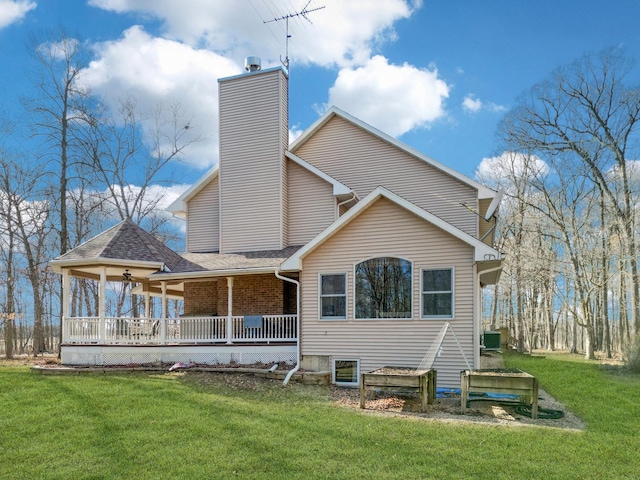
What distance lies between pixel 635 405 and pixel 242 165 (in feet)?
41.6

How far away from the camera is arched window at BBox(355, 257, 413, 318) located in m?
11.5

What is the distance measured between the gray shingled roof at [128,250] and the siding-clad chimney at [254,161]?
175cm

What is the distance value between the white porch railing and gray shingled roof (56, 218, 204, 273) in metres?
1.77

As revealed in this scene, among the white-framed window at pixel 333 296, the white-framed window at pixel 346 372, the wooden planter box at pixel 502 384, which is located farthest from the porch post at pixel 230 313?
the wooden planter box at pixel 502 384

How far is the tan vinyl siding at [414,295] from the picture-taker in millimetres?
11016

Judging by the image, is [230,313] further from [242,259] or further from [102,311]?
[102,311]

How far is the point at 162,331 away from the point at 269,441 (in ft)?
28.7

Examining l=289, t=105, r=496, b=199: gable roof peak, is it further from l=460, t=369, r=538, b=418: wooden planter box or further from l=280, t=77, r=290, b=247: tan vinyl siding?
l=460, t=369, r=538, b=418: wooden planter box

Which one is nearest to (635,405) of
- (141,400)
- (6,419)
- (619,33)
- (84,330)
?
(141,400)

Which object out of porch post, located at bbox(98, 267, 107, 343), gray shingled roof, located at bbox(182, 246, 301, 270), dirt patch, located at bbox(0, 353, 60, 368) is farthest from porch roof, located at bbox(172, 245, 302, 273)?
dirt patch, located at bbox(0, 353, 60, 368)

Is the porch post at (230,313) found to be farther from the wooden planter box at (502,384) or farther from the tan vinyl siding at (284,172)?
the wooden planter box at (502,384)

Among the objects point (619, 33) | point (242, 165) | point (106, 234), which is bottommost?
point (106, 234)

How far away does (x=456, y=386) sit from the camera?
1090cm

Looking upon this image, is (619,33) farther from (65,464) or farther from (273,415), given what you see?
(65,464)
